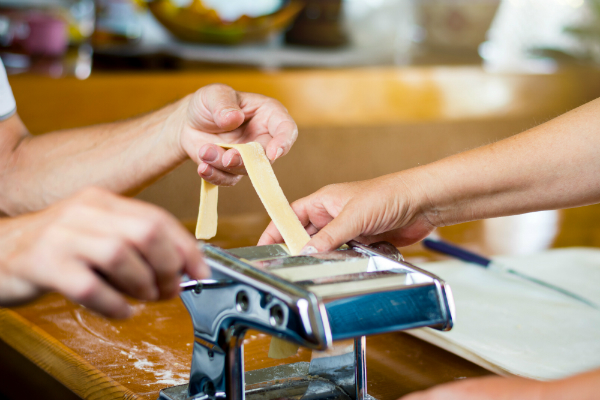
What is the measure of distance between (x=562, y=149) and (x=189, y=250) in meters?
0.52

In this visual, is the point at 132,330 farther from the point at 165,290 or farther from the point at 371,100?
the point at 371,100

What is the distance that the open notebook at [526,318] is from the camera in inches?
26.1

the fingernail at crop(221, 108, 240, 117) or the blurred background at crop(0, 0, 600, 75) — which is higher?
the blurred background at crop(0, 0, 600, 75)

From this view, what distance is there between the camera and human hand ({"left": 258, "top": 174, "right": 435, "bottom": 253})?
0.68m

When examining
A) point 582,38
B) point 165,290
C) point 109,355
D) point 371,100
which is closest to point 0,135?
point 109,355

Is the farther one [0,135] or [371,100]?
[371,100]

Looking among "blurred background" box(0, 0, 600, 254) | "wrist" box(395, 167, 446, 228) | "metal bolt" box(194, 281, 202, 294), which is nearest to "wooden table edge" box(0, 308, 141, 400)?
"metal bolt" box(194, 281, 202, 294)

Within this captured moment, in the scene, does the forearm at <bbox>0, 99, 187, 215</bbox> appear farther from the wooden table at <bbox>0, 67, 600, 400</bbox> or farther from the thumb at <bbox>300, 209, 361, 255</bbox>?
the thumb at <bbox>300, 209, 361, 255</bbox>

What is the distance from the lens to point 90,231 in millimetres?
388

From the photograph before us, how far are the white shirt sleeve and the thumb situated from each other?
0.71m

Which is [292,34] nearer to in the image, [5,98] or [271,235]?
[5,98]

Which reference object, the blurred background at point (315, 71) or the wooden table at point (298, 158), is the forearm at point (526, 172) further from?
the blurred background at point (315, 71)

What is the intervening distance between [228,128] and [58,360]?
0.36m

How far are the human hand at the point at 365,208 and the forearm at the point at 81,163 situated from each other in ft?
1.28
